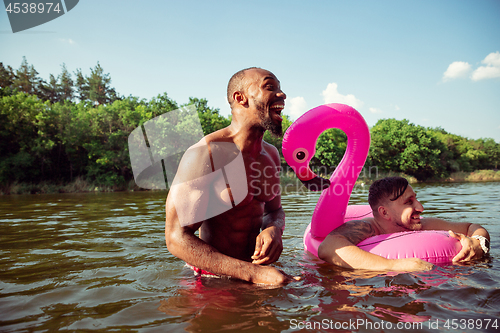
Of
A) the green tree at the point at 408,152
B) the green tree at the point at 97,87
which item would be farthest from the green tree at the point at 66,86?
the green tree at the point at 408,152

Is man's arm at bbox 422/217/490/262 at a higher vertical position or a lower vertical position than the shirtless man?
lower

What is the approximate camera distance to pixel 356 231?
11.5 ft

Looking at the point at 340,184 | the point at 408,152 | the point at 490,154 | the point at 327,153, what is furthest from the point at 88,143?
the point at 490,154

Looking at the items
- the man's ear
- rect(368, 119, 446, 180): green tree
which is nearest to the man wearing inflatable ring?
the man's ear

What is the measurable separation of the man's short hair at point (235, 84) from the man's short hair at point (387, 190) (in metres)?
2.06

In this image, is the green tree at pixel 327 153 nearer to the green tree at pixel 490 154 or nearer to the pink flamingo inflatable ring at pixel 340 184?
the green tree at pixel 490 154

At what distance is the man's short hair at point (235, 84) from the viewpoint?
2.61 metres

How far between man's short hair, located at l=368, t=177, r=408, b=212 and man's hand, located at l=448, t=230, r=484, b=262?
0.61m

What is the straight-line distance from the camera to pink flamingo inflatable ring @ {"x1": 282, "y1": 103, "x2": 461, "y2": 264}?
10.5 ft

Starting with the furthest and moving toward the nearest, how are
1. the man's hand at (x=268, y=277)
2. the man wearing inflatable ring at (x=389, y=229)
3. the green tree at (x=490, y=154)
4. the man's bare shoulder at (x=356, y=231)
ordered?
the green tree at (x=490, y=154), the man's bare shoulder at (x=356, y=231), the man wearing inflatable ring at (x=389, y=229), the man's hand at (x=268, y=277)

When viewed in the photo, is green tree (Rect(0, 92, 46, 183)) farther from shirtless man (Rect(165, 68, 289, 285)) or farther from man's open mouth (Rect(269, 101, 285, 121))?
man's open mouth (Rect(269, 101, 285, 121))

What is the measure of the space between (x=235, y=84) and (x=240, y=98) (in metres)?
0.14

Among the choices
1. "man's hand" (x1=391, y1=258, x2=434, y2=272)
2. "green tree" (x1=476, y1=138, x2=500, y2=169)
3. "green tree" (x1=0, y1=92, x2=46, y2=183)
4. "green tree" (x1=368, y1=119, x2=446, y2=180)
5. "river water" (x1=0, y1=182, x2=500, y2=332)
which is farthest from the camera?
"green tree" (x1=476, y1=138, x2=500, y2=169)

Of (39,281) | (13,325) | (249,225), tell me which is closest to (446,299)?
(249,225)
